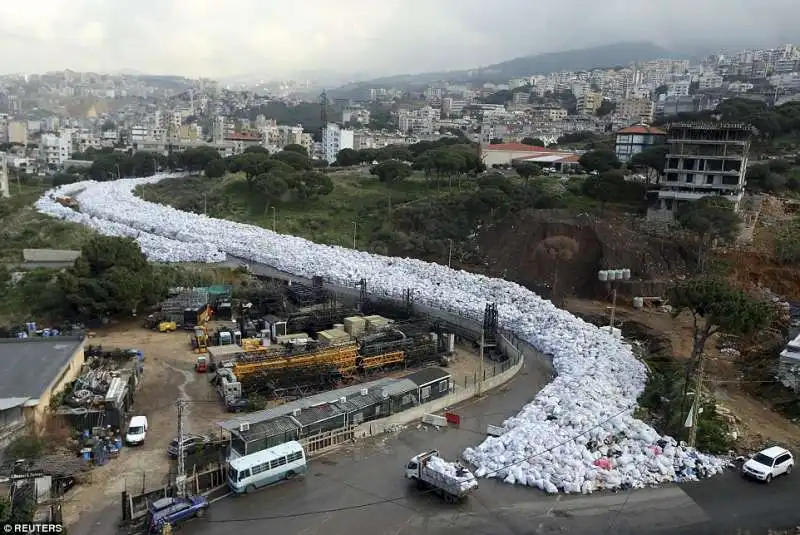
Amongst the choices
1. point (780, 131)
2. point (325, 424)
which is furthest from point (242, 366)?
point (780, 131)

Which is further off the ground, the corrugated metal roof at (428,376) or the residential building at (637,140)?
the residential building at (637,140)

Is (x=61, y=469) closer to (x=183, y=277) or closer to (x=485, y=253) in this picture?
(x=183, y=277)

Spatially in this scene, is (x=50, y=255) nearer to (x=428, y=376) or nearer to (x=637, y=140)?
(x=428, y=376)

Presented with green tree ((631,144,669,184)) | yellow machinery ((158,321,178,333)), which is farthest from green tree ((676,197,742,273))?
yellow machinery ((158,321,178,333))

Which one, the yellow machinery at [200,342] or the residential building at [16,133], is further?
the residential building at [16,133]

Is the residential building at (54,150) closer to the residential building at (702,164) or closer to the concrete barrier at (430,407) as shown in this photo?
the residential building at (702,164)

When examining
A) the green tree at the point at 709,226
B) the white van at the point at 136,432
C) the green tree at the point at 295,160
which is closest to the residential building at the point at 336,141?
the green tree at the point at 295,160
